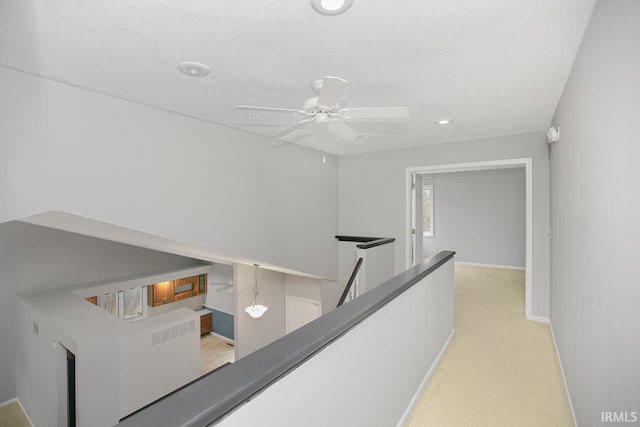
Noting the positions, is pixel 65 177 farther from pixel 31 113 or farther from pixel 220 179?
pixel 220 179

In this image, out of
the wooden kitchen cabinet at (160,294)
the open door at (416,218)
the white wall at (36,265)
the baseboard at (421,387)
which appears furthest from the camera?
the wooden kitchen cabinet at (160,294)

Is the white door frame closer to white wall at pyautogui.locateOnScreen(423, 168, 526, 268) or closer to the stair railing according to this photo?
the stair railing

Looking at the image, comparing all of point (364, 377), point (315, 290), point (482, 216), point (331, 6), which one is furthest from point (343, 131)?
point (482, 216)

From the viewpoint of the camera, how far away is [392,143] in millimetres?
4477

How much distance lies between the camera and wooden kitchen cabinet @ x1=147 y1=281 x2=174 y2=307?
319 inches

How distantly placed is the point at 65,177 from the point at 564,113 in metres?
3.93

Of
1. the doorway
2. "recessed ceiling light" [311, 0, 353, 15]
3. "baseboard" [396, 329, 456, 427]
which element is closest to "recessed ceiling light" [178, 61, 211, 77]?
"recessed ceiling light" [311, 0, 353, 15]

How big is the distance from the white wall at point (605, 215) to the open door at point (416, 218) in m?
2.74

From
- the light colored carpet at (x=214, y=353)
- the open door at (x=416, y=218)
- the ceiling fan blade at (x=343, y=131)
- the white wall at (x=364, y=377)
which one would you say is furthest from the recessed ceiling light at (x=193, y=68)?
the light colored carpet at (x=214, y=353)

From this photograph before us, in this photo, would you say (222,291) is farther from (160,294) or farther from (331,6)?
(331,6)

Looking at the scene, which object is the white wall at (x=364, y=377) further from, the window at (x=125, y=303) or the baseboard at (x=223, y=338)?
the baseboard at (x=223, y=338)

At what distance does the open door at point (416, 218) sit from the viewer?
4879 millimetres

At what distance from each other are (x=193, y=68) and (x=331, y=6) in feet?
3.73

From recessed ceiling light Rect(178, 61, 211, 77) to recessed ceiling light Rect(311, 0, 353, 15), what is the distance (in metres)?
0.99
